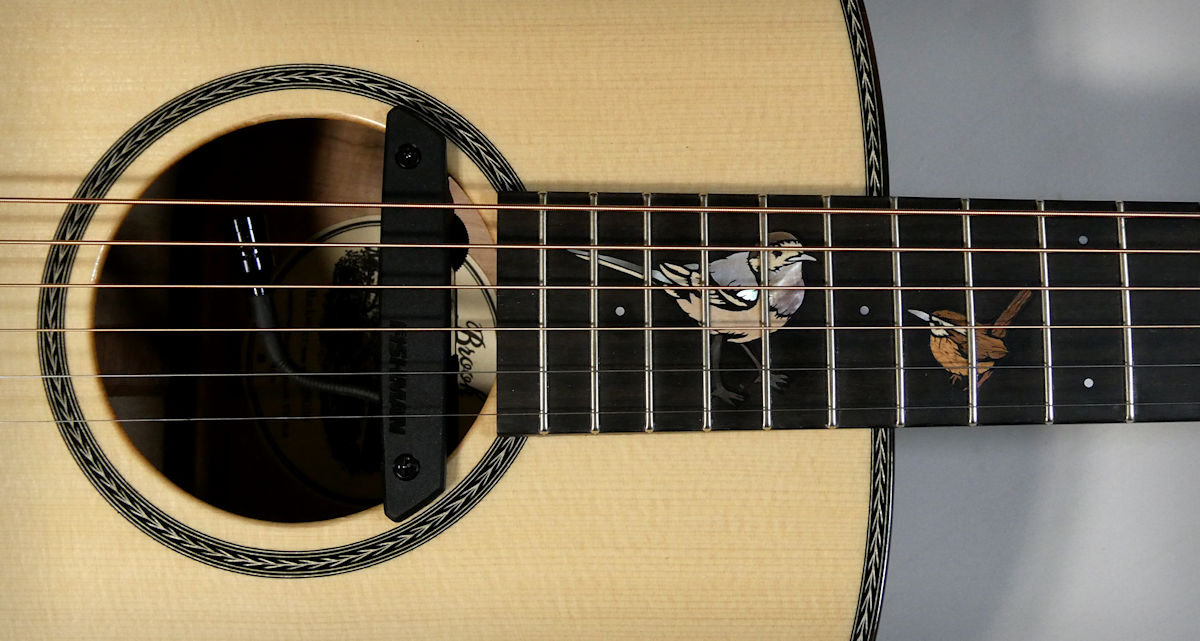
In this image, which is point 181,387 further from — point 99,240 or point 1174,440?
point 1174,440

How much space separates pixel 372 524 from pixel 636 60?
0.62m

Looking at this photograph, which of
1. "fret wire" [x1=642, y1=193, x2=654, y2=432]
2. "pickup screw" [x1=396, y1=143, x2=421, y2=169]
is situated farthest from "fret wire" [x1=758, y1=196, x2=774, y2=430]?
"pickup screw" [x1=396, y1=143, x2=421, y2=169]

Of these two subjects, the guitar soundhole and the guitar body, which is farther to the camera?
the guitar soundhole

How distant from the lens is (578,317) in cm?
82

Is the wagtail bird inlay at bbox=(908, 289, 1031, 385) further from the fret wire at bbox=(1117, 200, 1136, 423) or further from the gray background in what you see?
the gray background

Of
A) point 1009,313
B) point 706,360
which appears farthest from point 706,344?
point 1009,313

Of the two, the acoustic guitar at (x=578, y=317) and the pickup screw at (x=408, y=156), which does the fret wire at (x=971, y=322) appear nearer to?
the acoustic guitar at (x=578, y=317)

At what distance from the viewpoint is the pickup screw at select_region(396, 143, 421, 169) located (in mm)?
824

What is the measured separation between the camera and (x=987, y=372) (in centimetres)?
85

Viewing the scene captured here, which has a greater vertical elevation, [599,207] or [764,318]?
[599,207]

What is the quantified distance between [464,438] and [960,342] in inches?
22.7

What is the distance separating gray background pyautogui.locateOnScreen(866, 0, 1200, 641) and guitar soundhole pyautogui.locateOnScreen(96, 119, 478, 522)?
755mm

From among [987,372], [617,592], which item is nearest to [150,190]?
[617,592]

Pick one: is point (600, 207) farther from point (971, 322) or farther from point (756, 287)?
point (971, 322)
